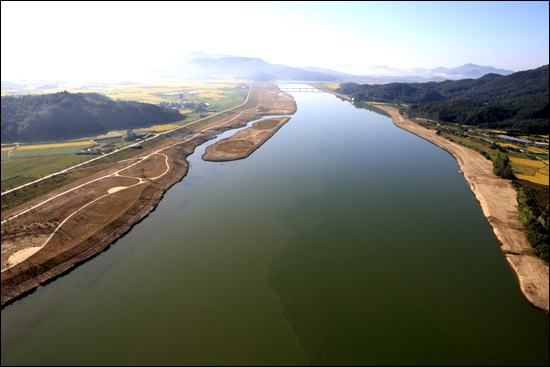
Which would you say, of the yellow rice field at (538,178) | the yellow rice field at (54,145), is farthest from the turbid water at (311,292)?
the yellow rice field at (54,145)

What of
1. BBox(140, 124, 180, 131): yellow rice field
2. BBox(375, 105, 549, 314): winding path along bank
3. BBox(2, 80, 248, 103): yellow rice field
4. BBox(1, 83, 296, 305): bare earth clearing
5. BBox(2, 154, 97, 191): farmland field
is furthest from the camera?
BBox(2, 80, 248, 103): yellow rice field

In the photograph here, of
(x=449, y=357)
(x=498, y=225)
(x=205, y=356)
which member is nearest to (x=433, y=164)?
(x=498, y=225)

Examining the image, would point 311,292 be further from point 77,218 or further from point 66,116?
point 66,116

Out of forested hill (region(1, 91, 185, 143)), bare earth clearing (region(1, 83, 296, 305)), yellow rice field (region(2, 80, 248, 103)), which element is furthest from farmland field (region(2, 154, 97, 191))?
yellow rice field (region(2, 80, 248, 103))

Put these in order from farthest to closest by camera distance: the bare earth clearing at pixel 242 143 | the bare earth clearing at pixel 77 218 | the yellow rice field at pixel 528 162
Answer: the bare earth clearing at pixel 242 143 < the yellow rice field at pixel 528 162 < the bare earth clearing at pixel 77 218

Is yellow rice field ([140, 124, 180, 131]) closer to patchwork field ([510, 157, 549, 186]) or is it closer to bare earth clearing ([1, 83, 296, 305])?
bare earth clearing ([1, 83, 296, 305])

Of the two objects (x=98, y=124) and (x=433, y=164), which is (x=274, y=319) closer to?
(x=433, y=164)

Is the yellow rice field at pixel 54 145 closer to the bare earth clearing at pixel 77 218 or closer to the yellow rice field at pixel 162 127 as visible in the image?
the yellow rice field at pixel 162 127
